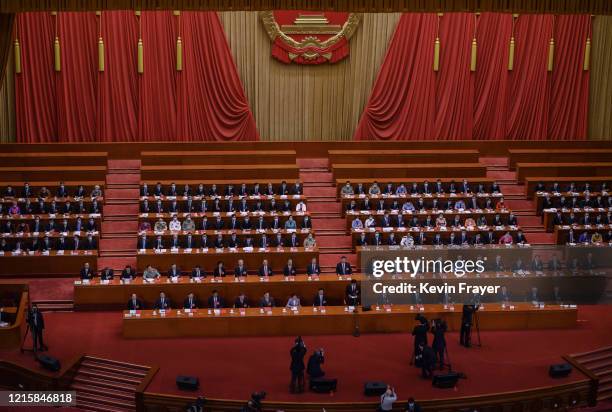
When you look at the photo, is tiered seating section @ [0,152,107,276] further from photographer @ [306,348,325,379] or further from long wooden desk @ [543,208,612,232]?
long wooden desk @ [543,208,612,232]

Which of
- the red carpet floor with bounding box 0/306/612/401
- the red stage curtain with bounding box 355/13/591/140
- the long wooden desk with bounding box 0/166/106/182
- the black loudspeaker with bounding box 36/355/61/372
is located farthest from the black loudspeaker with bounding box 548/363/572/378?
the long wooden desk with bounding box 0/166/106/182

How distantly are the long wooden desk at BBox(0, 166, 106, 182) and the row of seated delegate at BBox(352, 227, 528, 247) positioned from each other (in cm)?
560

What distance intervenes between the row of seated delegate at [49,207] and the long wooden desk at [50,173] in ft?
3.92

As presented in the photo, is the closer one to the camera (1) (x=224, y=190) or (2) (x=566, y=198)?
(1) (x=224, y=190)

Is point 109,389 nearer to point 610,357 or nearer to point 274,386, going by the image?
point 274,386

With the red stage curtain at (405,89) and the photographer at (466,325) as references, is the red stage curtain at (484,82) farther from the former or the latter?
the photographer at (466,325)

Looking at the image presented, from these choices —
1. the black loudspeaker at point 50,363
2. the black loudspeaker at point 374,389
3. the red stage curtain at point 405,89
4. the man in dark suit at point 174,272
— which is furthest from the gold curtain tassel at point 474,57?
the black loudspeaker at point 50,363

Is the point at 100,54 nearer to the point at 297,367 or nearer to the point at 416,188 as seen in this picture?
the point at 416,188

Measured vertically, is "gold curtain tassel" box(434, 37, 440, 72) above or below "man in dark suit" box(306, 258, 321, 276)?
above

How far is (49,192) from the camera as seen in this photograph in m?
17.7

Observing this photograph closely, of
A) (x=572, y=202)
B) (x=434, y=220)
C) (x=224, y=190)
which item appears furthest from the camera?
(x=572, y=202)

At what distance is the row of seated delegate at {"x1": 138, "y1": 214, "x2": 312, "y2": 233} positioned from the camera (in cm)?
1662

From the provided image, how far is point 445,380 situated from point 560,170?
8.45m

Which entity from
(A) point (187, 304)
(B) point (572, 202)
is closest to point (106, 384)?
(A) point (187, 304)
